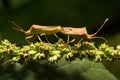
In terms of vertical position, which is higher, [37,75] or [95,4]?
Result: [95,4]

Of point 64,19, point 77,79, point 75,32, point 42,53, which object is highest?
point 64,19

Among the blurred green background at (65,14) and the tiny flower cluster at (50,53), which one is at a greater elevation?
the blurred green background at (65,14)

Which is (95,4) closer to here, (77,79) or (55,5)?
(55,5)

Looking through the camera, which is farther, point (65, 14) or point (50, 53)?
point (65, 14)

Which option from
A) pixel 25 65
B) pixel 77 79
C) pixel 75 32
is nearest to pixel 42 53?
pixel 25 65

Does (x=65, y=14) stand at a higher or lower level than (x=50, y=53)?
higher
